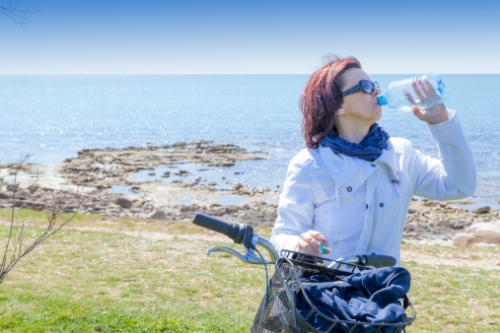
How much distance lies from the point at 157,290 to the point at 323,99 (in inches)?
276

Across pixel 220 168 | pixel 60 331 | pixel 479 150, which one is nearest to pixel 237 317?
pixel 60 331

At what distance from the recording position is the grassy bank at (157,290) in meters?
7.85

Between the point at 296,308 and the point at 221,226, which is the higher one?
the point at 221,226

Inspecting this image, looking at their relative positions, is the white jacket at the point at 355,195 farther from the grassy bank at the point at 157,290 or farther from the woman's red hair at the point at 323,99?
the grassy bank at the point at 157,290

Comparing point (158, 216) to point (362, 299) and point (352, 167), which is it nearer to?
point (352, 167)

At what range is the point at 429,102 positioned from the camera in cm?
317

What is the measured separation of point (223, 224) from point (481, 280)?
31.1 ft

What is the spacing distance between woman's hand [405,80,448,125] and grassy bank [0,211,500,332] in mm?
4981

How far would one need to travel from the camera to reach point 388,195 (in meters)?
3.44

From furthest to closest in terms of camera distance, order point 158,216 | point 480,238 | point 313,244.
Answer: point 158,216 → point 480,238 → point 313,244

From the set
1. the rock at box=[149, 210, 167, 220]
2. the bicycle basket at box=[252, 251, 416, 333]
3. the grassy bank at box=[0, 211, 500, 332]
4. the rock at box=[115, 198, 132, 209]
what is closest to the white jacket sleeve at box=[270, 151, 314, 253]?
the bicycle basket at box=[252, 251, 416, 333]

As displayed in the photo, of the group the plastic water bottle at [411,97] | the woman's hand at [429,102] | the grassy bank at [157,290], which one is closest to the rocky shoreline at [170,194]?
the grassy bank at [157,290]

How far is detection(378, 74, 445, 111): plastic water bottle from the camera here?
3146mm

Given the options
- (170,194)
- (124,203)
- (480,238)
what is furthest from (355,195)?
(170,194)
